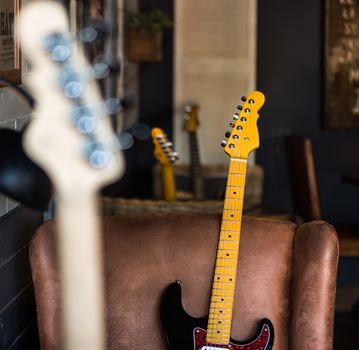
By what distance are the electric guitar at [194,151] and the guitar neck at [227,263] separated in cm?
221

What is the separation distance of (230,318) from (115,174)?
1.23 meters

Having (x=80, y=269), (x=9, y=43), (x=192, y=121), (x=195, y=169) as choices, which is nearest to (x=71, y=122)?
(x=80, y=269)

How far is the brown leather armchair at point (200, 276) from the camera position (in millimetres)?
2309

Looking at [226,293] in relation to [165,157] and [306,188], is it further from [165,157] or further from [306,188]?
[306,188]

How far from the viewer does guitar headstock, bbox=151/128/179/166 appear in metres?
3.52

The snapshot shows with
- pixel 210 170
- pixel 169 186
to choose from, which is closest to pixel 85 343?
pixel 169 186

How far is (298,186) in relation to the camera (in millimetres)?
4734

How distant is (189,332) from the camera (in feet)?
7.70

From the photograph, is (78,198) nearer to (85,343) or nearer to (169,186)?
(85,343)

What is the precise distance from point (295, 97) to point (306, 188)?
44.4 inches

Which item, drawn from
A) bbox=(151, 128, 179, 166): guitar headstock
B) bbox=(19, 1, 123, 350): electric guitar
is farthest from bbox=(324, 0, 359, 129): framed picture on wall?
bbox=(19, 1, 123, 350): electric guitar

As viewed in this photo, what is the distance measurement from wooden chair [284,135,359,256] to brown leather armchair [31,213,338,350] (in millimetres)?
2097

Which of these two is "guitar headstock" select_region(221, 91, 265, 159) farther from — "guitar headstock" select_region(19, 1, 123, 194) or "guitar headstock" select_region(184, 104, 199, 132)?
"guitar headstock" select_region(184, 104, 199, 132)

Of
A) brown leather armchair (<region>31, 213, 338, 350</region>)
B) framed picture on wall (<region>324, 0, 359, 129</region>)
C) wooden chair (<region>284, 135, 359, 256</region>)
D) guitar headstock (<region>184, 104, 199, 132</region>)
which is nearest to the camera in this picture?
brown leather armchair (<region>31, 213, 338, 350</region>)
